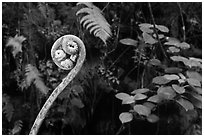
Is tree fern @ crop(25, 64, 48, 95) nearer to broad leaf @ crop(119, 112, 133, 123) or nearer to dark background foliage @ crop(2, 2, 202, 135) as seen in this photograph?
dark background foliage @ crop(2, 2, 202, 135)

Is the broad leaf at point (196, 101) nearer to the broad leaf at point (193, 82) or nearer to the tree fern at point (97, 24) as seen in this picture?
the broad leaf at point (193, 82)

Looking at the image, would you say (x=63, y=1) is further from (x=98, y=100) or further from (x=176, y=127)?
(x=176, y=127)

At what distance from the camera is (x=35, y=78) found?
1.63 meters

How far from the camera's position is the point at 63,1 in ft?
5.78

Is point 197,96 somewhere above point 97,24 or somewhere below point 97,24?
below

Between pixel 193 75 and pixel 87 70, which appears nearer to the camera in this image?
pixel 193 75

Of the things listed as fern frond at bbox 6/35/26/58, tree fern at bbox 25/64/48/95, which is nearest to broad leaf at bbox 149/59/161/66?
tree fern at bbox 25/64/48/95

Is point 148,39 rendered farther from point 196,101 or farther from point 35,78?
point 35,78

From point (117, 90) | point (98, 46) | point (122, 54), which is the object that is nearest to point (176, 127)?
point (117, 90)

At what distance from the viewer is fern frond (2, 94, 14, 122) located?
169 centimetres

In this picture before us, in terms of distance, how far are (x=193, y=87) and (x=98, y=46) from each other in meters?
0.55

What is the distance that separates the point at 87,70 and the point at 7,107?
0.47 m

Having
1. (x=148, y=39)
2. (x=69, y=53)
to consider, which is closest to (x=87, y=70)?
(x=148, y=39)

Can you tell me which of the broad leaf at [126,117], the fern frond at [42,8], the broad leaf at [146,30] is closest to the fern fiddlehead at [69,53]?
the broad leaf at [126,117]
